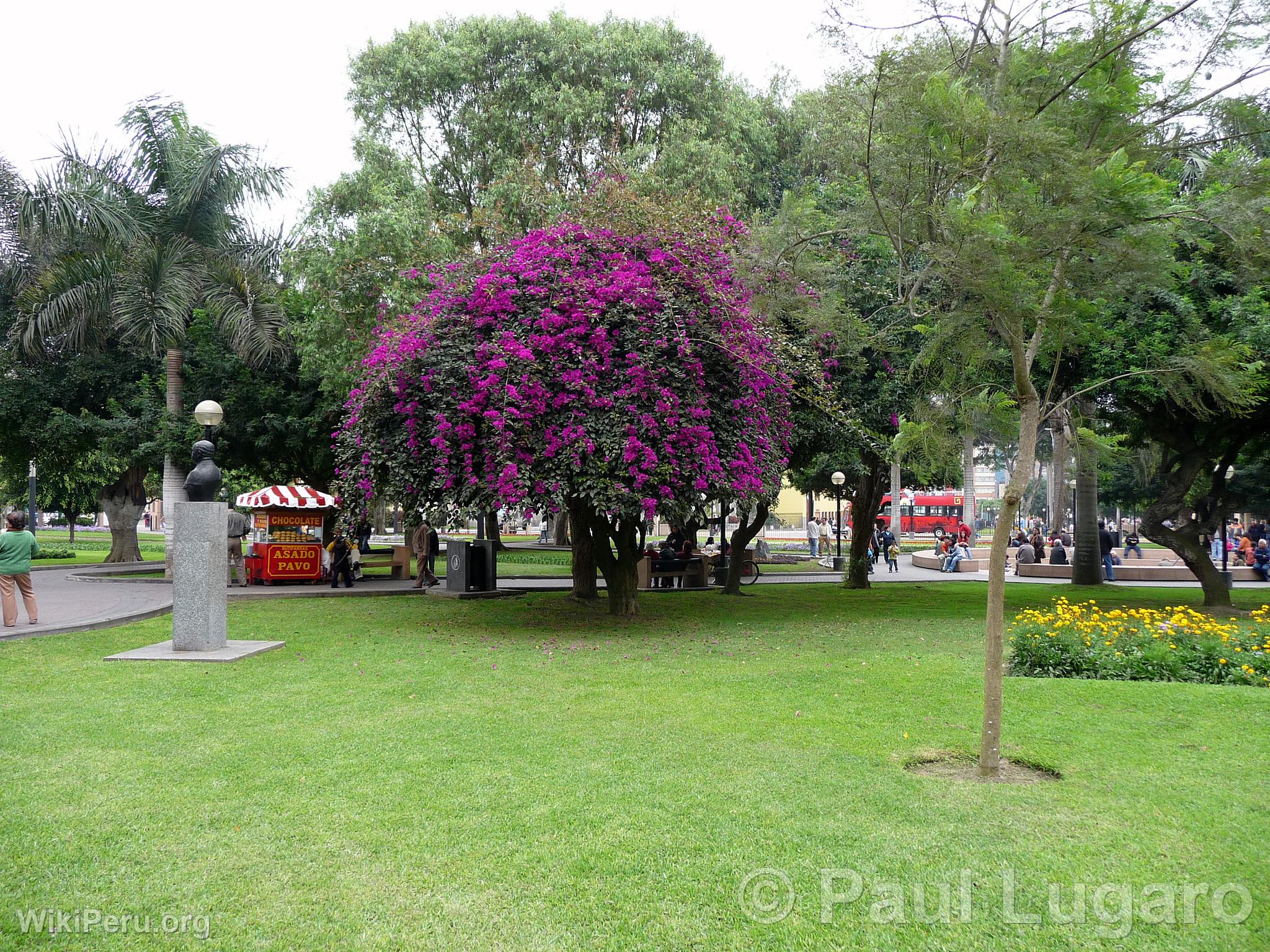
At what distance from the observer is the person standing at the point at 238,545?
818 inches

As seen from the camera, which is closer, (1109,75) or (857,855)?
(857,855)

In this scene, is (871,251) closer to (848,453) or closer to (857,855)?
(848,453)

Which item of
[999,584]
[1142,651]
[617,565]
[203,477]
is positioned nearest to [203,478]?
[203,477]

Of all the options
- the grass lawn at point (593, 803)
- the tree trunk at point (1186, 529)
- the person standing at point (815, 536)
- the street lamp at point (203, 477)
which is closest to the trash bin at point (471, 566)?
the street lamp at point (203, 477)

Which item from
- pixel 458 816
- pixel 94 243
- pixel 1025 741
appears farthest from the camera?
pixel 94 243

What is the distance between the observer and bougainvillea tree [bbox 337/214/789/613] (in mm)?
12039

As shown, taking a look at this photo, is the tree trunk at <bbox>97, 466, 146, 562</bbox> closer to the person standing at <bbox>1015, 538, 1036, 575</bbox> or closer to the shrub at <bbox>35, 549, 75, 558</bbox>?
the shrub at <bbox>35, 549, 75, 558</bbox>

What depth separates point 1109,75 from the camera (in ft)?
23.2

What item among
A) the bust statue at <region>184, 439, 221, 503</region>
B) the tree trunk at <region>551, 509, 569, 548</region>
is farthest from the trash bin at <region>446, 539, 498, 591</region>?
the tree trunk at <region>551, 509, 569, 548</region>

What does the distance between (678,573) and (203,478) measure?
1384cm

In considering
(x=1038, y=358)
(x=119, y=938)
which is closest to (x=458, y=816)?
(x=119, y=938)

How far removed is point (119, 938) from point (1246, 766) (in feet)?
20.8

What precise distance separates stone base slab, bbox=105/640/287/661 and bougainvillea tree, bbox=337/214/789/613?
3156 mm

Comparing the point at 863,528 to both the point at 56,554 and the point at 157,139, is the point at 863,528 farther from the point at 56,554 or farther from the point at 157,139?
the point at 56,554
